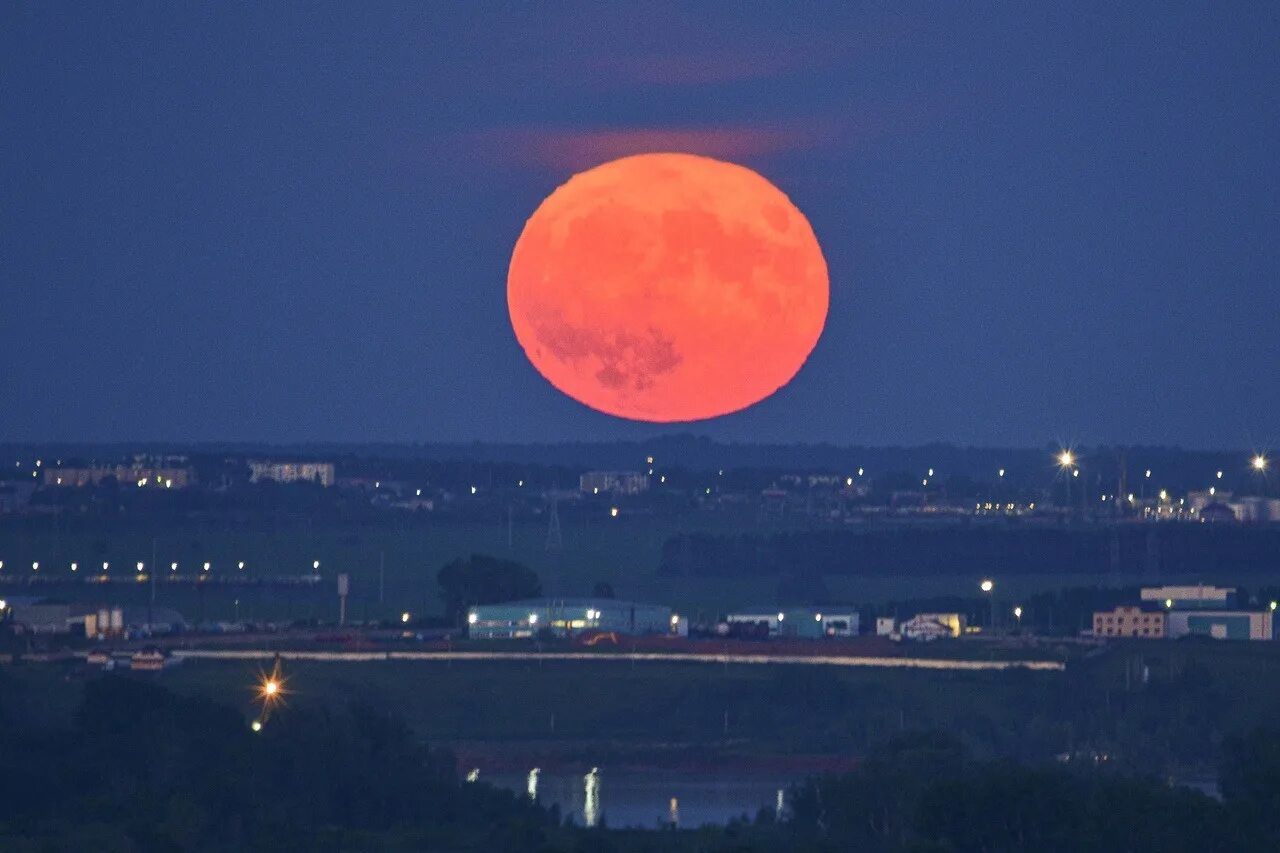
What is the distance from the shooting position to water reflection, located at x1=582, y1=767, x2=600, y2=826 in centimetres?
6203

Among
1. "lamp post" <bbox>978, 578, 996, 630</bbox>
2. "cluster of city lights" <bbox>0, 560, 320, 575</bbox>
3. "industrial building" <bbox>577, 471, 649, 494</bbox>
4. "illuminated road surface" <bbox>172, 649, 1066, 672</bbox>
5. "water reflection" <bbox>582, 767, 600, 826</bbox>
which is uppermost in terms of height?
"industrial building" <bbox>577, 471, 649, 494</bbox>

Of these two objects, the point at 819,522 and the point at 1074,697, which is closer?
the point at 1074,697

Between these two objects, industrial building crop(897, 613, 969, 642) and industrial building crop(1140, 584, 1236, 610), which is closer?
industrial building crop(897, 613, 969, 642)

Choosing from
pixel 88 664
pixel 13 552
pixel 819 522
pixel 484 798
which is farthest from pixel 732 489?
pixel 484 798

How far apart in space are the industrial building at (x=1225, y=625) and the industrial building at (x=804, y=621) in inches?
326

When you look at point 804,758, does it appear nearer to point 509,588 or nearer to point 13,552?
point 509,588

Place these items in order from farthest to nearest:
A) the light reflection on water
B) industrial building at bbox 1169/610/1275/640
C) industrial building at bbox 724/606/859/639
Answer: industrial building at bbox 724/606/859/639 → industrial building at bbox 1169/610/1275/640 → the light reflection on water

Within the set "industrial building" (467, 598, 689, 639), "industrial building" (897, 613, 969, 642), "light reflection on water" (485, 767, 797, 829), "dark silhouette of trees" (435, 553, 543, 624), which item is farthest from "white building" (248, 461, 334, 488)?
"light reflection on water" (485, 767, 797, 829)

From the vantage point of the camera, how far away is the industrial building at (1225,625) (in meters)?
89.9

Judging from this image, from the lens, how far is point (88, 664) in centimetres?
8100

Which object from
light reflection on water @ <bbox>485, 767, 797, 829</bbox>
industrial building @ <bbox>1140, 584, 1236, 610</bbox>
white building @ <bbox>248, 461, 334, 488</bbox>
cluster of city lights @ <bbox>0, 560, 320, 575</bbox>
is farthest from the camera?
white building @ <bbox>248, 461, 334, 488</bbox>

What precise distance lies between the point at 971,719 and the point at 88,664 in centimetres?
2026

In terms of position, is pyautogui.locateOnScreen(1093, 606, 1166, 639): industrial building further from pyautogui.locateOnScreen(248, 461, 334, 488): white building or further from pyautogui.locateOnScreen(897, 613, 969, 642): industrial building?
pyautogui.locateOnScreen(248, 461, 334, 488): white building

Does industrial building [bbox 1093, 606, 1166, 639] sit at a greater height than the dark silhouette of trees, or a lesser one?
lesser
